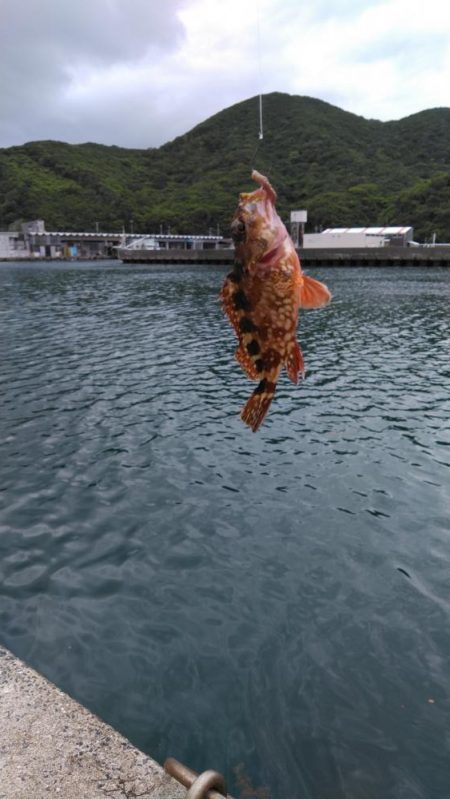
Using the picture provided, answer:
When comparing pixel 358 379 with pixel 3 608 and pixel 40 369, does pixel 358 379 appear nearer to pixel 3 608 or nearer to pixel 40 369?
pixel 40 369

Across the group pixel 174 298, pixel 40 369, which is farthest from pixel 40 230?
pixel 40 369

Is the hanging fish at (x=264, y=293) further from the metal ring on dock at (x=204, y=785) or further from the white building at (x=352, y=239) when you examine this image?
the white building at (x=352, y=239)

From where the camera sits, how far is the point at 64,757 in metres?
4.09

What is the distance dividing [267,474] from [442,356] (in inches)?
617

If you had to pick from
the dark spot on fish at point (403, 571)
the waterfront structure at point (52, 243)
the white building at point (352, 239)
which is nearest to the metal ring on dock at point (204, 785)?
the dark spot on fish at point (403, 571)

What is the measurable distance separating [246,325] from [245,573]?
20.0ft

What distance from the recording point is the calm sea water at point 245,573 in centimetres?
566

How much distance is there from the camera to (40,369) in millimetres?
21281

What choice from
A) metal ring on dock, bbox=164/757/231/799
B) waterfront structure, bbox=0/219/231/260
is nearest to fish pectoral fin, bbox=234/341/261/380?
metal ring on dock, bbox=164/757/231/799

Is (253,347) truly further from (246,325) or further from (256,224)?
(256,224)

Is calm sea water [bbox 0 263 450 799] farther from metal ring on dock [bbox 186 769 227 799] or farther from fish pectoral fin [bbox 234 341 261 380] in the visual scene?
fish pectoral fin [bbox 234 341 261 380]

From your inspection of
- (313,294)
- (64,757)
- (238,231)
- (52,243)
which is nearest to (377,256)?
(313,294)

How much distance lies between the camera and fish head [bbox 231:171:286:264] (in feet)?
9.00

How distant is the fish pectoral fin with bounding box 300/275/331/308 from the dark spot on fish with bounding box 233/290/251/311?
314 mm
